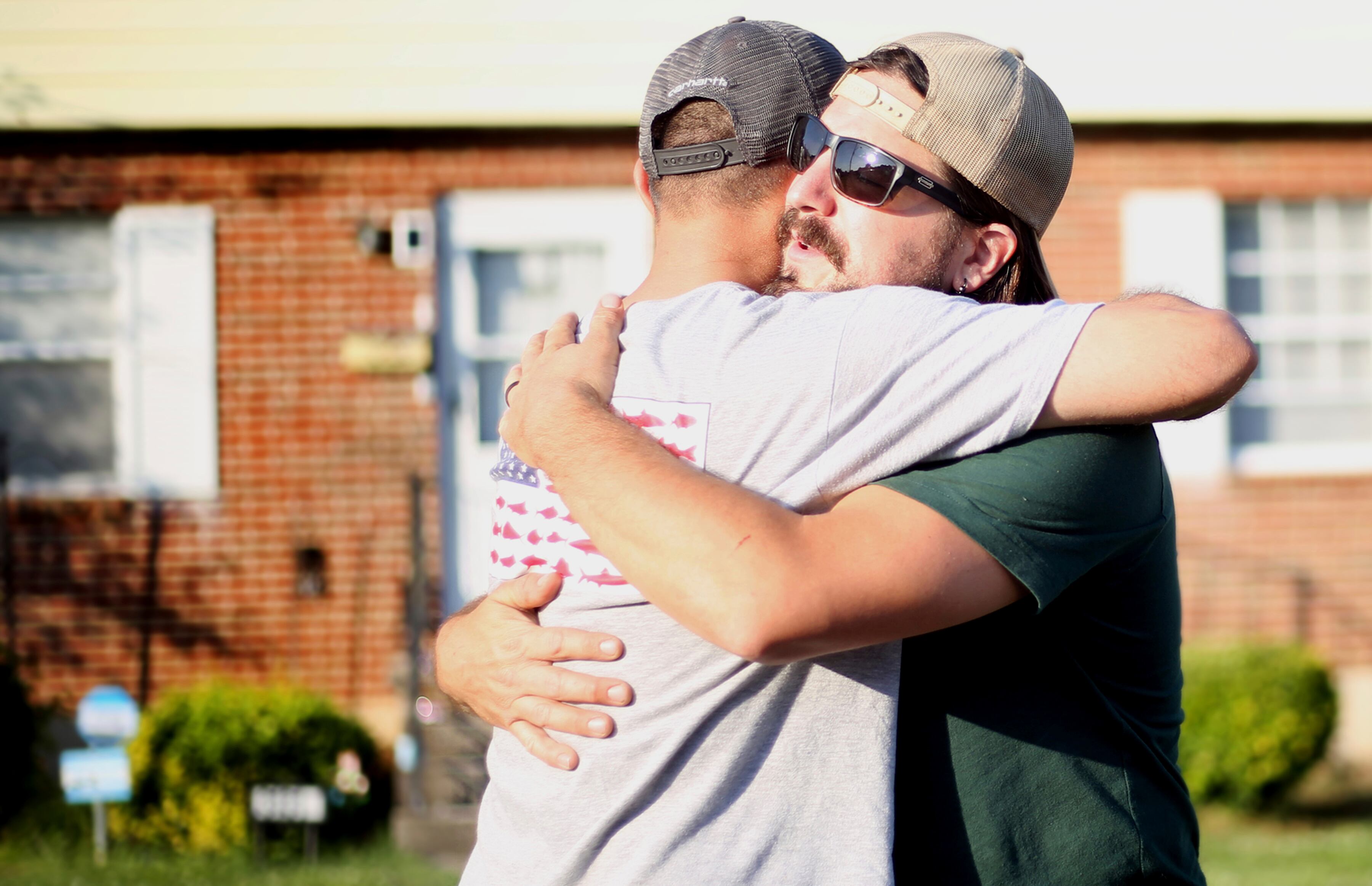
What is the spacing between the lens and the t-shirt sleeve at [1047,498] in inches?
58.2

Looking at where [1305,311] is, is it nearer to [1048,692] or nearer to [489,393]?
[489,393]

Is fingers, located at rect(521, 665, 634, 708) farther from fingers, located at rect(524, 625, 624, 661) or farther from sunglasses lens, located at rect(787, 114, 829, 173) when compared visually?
sunglasses lens, located at rect(787, 114, 829, 173)

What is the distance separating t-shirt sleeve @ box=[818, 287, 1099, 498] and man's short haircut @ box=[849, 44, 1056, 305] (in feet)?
1.16

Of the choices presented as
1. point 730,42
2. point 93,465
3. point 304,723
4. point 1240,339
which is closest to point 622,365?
point 730,42

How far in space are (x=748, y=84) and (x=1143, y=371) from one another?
0.72 metres

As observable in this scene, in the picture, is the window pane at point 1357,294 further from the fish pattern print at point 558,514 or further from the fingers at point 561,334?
the fish pattern print at point 558,514

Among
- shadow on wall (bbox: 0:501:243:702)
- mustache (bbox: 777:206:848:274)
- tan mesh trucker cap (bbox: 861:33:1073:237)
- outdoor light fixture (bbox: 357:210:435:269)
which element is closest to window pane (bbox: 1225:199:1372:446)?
outdoor light fixture (bbox: 357:210:435:269)

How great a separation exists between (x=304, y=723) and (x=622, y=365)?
18.0ft

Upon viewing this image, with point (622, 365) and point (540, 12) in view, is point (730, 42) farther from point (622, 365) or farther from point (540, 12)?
point (540, 12)

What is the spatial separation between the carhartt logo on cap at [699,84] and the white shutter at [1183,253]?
667 centimetres

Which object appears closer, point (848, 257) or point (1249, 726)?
point (848, 257)

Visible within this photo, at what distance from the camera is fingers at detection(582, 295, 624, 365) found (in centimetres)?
165

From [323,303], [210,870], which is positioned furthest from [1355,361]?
[210,870]

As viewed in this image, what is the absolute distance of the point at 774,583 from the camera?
1.37 meters
